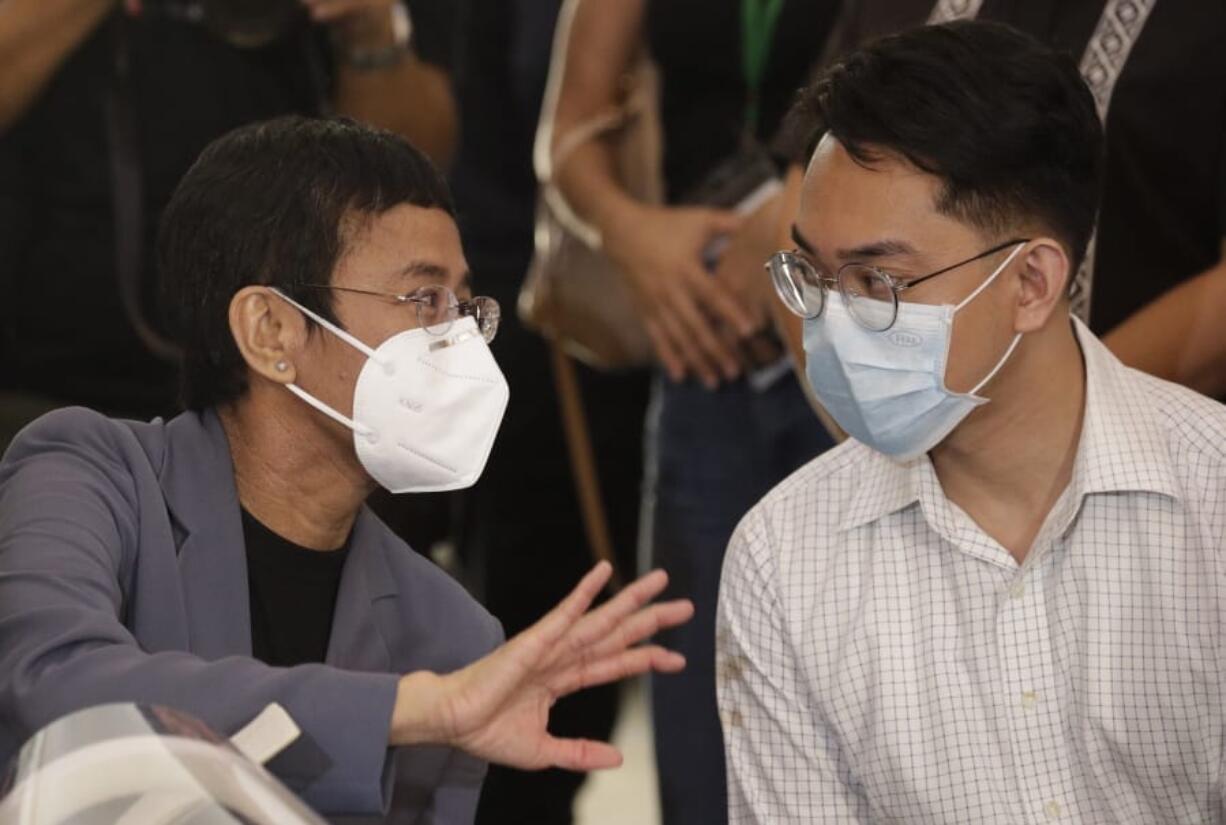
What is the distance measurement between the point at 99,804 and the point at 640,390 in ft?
7.80

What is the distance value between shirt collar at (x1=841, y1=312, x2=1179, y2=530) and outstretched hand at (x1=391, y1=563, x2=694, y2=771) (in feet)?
1.79

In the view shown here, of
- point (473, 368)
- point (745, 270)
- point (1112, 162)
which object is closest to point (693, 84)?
point (745, 270)

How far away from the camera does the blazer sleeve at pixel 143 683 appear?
1744mm

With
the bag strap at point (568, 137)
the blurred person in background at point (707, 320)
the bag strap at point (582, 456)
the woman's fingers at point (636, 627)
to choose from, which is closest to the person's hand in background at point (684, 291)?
the blurred person in background at point (707, 320)

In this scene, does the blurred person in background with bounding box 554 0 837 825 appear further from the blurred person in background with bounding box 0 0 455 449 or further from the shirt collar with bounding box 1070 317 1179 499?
the shirt collar with bounding box 1070 317 1179 499

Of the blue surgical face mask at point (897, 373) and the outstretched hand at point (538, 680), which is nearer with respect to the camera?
the outstretched hand at point (538, 680)

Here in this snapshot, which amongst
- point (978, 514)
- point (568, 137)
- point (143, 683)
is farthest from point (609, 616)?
point (568, 137)

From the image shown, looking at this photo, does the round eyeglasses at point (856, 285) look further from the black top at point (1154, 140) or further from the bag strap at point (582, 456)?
the bag strap at point (582, 456)

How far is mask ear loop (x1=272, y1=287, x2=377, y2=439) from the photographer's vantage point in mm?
2102

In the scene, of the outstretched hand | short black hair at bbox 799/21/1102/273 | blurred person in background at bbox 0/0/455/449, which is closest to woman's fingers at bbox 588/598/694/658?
the outstretched hand

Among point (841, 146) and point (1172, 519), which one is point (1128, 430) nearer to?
point (1172, 519)

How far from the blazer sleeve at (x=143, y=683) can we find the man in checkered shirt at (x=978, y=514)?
0.65 m

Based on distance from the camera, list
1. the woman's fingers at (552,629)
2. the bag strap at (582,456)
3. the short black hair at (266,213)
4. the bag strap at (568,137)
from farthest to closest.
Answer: the bag strap at (582,456) → the bag strap at (568,137) → the short black hair at (266,213) → the woman's fingers at (552,629)

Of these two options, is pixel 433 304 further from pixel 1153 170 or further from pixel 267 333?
pixel 1153 170
